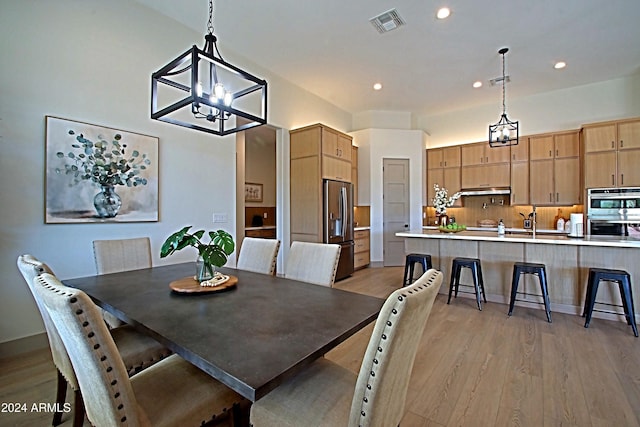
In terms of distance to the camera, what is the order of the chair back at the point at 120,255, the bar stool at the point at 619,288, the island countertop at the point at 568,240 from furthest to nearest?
the island countertop at the point at 568,240, the bar stool at the point at 619,288, the chair back at the point at 120,255

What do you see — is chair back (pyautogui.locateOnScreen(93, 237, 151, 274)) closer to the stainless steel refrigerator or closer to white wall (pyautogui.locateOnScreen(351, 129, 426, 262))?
the stainless steel refrigerator

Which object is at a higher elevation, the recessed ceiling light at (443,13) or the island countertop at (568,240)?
the recessed ceiling light at (443,13)

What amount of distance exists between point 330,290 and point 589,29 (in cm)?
480

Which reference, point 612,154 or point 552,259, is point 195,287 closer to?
point 552,259

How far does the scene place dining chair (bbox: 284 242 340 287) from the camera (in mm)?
2123

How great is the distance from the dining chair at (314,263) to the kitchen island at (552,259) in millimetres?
2637

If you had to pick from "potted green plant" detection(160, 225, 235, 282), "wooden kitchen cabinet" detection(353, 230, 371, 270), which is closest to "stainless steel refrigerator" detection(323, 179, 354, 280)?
"wooden kitchen cabinet" detection(353, 230, 371, 270)

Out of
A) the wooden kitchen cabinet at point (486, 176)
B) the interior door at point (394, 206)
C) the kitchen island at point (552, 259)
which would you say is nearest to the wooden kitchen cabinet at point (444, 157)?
the wooden kitchen cabinet at point (486, 176)

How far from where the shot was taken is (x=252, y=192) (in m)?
7.37

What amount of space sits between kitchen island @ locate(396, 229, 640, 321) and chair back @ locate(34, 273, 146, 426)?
4027mm

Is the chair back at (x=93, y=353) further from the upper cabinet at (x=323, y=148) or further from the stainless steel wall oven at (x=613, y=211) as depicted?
the stainless steel wall oven at (x=613, y=211)

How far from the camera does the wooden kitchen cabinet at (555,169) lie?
18.0 feet

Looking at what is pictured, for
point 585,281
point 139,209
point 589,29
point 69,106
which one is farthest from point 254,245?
point 589,29

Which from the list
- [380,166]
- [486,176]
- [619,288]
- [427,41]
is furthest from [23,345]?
[486,176]
